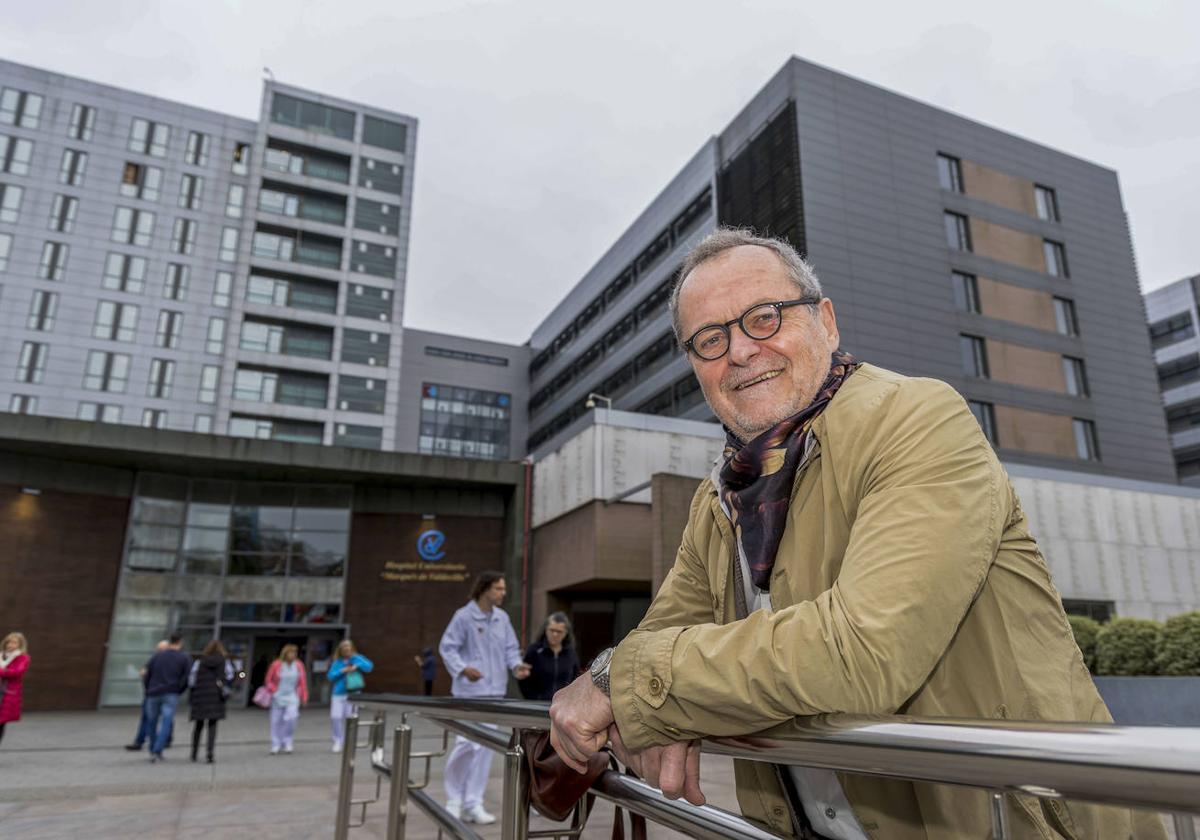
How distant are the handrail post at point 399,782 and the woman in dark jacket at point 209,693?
8274 millimetres

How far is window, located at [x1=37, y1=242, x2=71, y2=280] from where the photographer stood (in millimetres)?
42000

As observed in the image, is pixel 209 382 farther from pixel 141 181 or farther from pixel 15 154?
pixel 15 154

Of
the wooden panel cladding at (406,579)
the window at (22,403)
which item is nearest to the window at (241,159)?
the window at (22,403)

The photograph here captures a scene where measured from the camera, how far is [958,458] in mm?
1187

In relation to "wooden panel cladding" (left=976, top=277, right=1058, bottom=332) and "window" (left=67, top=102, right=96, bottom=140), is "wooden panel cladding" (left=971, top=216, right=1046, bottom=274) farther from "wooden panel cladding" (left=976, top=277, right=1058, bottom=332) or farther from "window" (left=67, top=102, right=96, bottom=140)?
"window" (left=67, top=102, right=96, bottom=140)

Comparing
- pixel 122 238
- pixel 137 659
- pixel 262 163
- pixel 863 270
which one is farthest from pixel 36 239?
pixel 863 270

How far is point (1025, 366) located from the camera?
1195 inches

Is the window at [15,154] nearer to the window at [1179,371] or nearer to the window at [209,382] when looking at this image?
the window at [209,382]

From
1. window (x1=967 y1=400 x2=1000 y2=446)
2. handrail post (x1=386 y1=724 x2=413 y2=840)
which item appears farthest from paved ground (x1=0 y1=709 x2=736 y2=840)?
window (x1=967 y1=400 x2=1000 y2=446)

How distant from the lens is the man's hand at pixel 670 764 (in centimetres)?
121

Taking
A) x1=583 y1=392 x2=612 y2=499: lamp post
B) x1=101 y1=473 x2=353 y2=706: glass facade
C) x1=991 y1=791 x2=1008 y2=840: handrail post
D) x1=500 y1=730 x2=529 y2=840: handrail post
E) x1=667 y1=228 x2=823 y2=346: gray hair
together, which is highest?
x1=583 y1=392 x2=612 y2=499: lamp post

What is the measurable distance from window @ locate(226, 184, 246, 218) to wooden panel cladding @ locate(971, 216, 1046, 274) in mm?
39686

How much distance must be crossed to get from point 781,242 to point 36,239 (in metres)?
52.1

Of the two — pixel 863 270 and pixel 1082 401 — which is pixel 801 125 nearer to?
pixel 863 270
